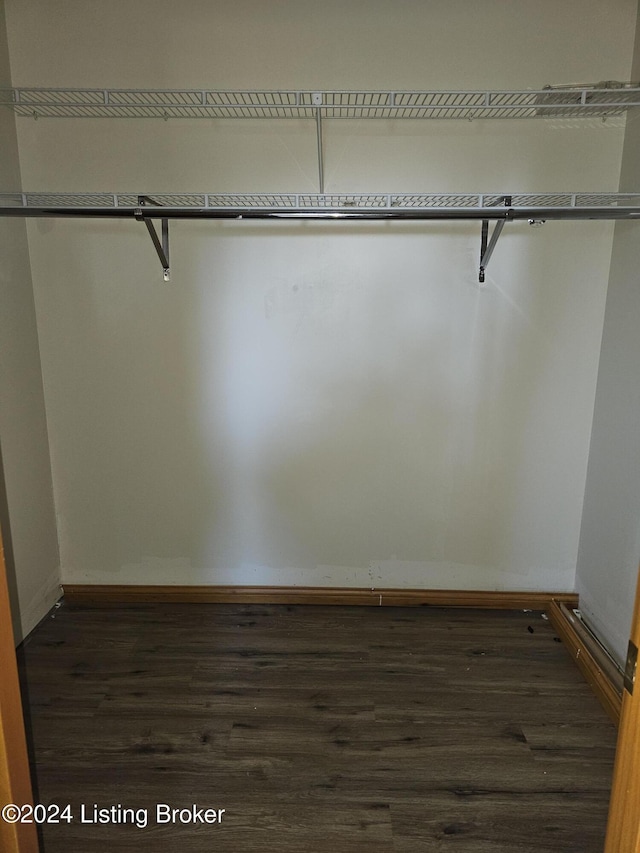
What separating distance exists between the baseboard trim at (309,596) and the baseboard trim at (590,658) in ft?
0.36

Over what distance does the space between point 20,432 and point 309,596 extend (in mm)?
1384

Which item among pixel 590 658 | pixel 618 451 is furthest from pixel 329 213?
pixel 590 658

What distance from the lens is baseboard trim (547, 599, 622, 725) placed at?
1936 mm

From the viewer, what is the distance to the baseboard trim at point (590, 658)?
1.94m

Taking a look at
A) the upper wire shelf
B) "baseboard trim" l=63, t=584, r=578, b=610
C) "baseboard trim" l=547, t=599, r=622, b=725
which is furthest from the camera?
"baseboard trim" l=63, t=584, r=578, b=610

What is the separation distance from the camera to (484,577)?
8.39 feet

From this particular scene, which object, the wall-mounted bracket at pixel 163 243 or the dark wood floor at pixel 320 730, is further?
the wall-mounted bracket at pixel 163 243

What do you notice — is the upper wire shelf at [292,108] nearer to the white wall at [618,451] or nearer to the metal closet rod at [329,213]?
the white wall at [618,451]

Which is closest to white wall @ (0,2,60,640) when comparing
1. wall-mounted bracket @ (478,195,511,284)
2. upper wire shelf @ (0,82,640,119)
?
upper wire shelf @ (0,82,640,119)

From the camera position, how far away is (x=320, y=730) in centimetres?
187

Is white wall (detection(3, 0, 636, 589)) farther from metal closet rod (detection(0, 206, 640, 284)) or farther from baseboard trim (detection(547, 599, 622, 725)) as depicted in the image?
metal closet rod (detection(0, 206, 640, 284))

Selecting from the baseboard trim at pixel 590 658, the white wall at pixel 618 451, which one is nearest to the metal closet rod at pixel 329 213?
the white wall at pixel 618 451

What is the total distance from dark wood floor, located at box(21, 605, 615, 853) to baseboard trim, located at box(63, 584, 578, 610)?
2.1 inches

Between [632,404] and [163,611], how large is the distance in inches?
81.5
